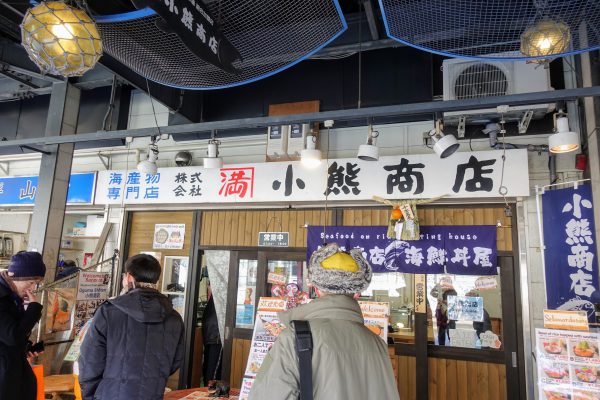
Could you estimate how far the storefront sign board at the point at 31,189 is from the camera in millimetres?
6820

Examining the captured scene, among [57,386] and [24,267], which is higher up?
[24,267]

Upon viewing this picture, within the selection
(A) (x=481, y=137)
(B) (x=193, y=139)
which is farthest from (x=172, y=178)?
(A) (x=481, y=137)

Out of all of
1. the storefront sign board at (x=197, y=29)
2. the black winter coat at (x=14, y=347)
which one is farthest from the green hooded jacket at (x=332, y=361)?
the black winter coat at (x=14, y=347)

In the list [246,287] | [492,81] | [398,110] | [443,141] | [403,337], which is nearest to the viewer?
[398,110]

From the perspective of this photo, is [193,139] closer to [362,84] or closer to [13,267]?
[362,84]

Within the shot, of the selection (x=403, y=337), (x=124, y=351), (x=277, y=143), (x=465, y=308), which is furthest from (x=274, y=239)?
(x=124, y=351)

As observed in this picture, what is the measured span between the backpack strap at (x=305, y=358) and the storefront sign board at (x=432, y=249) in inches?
150

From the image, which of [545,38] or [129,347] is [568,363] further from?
[129,347]

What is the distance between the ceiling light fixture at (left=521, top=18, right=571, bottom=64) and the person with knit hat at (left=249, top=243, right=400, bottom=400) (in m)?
1.92

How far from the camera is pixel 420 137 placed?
5.63 metres

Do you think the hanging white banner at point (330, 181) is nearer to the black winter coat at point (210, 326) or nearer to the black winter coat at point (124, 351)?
the black winter coat at point (210, 326)

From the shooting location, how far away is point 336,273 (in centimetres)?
184

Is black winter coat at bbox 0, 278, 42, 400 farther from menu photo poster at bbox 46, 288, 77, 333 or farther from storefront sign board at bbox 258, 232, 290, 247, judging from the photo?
storefront sign board at bbox 258, 232, 290, 247

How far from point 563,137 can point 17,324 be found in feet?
14.9
